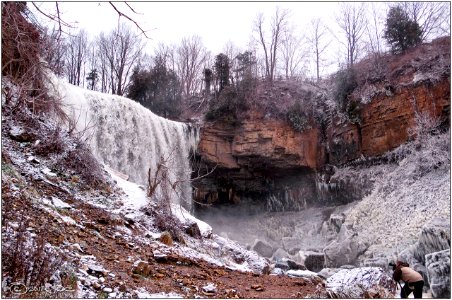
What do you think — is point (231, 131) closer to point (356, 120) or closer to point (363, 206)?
point (356, 120)

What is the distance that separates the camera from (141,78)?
25938 millimetres

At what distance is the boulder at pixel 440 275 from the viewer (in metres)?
7.65

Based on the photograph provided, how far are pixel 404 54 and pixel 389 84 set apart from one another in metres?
3.44

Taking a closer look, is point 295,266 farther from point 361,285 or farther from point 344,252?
point 361,285

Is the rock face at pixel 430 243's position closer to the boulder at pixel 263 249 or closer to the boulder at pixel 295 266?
the boulder at pixel 295 266

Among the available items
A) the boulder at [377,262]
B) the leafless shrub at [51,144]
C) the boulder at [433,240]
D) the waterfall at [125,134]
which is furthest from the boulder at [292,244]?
the leafless shrub at [51,144]

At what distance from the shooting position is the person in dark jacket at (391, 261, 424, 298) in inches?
244

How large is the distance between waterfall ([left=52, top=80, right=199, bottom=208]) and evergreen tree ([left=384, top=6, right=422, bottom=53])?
15.1 m

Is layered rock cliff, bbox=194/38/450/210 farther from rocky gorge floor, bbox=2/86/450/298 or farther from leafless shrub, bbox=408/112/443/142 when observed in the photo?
rocky gorge floor, bbox=2/86/450/298

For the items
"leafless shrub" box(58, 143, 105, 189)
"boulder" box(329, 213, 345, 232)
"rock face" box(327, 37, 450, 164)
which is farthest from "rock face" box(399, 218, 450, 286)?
"rock face" box(327, 37, 450, 164)

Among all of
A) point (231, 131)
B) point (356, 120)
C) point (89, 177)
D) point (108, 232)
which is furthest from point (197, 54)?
point (108, 232)

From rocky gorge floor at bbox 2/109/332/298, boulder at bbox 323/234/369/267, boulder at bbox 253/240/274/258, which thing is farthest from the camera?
boulder at bbox 253/240/274/258

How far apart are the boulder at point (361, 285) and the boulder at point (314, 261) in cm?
704

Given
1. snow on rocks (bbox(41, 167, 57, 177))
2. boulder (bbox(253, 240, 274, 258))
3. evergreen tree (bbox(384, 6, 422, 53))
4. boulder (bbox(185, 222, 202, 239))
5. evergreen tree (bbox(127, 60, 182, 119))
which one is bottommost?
boulder (bbox(253, 240, 274, 258))
